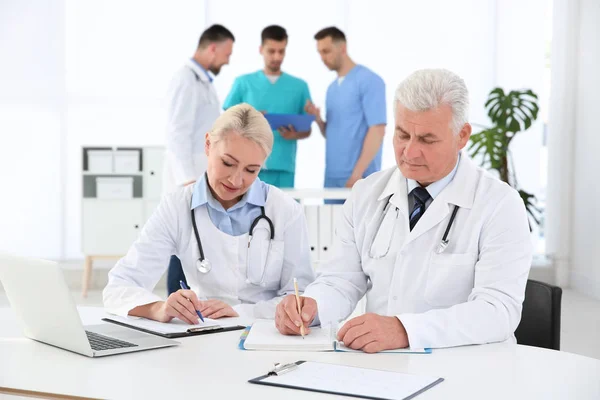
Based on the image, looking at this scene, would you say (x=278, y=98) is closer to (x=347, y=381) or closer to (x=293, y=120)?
(x=293, y=120)

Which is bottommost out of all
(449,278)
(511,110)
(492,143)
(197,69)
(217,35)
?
(449,278)

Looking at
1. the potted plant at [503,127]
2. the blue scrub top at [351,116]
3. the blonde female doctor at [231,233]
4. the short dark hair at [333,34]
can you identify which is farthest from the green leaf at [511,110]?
the blonde female doctor at [231,233]

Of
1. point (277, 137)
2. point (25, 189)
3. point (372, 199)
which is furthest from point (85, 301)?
point (372, 199)

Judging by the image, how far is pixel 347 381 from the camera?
4.64ft

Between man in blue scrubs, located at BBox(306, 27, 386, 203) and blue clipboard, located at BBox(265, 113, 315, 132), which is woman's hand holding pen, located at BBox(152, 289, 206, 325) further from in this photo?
man in blue scrubs, located at BBox(306, 27, 386, 203)

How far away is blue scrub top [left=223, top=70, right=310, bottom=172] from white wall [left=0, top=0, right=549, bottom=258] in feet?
5.01

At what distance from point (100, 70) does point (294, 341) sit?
5.26 m

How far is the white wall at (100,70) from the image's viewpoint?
21.3 ft

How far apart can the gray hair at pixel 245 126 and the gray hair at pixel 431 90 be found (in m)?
0.53

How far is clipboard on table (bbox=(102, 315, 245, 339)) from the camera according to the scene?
5.99 ft

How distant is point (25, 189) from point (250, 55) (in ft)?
7.05

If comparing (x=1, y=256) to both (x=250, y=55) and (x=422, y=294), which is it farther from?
(x=250, y=55)

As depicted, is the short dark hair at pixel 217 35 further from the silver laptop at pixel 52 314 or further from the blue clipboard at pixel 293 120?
the silver laptop at pixel 52 314

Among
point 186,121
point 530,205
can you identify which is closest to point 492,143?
point 530,205
